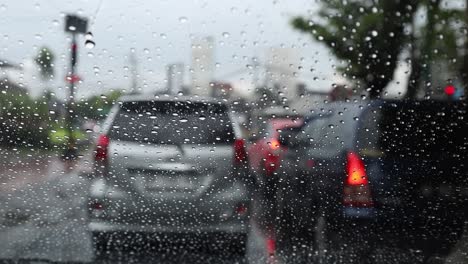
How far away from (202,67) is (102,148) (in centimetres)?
83

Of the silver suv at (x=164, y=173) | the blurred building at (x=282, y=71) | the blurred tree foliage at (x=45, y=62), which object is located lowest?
the silver suv at (x=164, y=173)

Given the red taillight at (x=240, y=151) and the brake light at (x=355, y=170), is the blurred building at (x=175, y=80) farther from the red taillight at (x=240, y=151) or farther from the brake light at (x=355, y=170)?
the brake light at (x=355, y=170)

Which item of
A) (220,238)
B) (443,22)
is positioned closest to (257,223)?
(220,238)

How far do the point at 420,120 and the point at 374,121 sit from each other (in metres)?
0.31

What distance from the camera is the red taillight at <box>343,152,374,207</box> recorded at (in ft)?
13.3

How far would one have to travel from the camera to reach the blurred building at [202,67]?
391cm

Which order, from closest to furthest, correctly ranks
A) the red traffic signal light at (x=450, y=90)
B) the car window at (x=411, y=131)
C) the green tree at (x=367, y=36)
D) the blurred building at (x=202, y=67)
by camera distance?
the blurred building at (x=202, y=67) < the green tree at (x=367, y=36) < the car window at (x=411, y=131) < the red traffic signal light at (x=450, y=90)

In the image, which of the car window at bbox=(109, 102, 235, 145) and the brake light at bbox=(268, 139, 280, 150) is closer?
the car window at bbox=(109, 102, 235, 145)

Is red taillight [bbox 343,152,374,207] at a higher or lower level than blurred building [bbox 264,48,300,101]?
lower

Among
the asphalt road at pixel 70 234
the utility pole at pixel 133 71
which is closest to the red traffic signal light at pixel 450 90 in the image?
the asphalt road at pixel 70 234

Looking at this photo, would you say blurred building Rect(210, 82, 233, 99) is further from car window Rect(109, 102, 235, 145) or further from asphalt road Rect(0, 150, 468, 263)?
asphalt road Rect(0, 150, 468, 263)

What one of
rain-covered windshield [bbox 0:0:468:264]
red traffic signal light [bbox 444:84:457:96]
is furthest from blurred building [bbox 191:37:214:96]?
red traffic signal light [bbox 444:84:457:96]

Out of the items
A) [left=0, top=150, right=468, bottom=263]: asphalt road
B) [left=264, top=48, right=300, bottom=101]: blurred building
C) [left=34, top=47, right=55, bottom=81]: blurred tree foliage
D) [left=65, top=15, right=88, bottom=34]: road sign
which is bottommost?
[left=0, top=150, right=468, bottom=263]: asphalt road

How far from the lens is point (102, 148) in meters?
4.04
